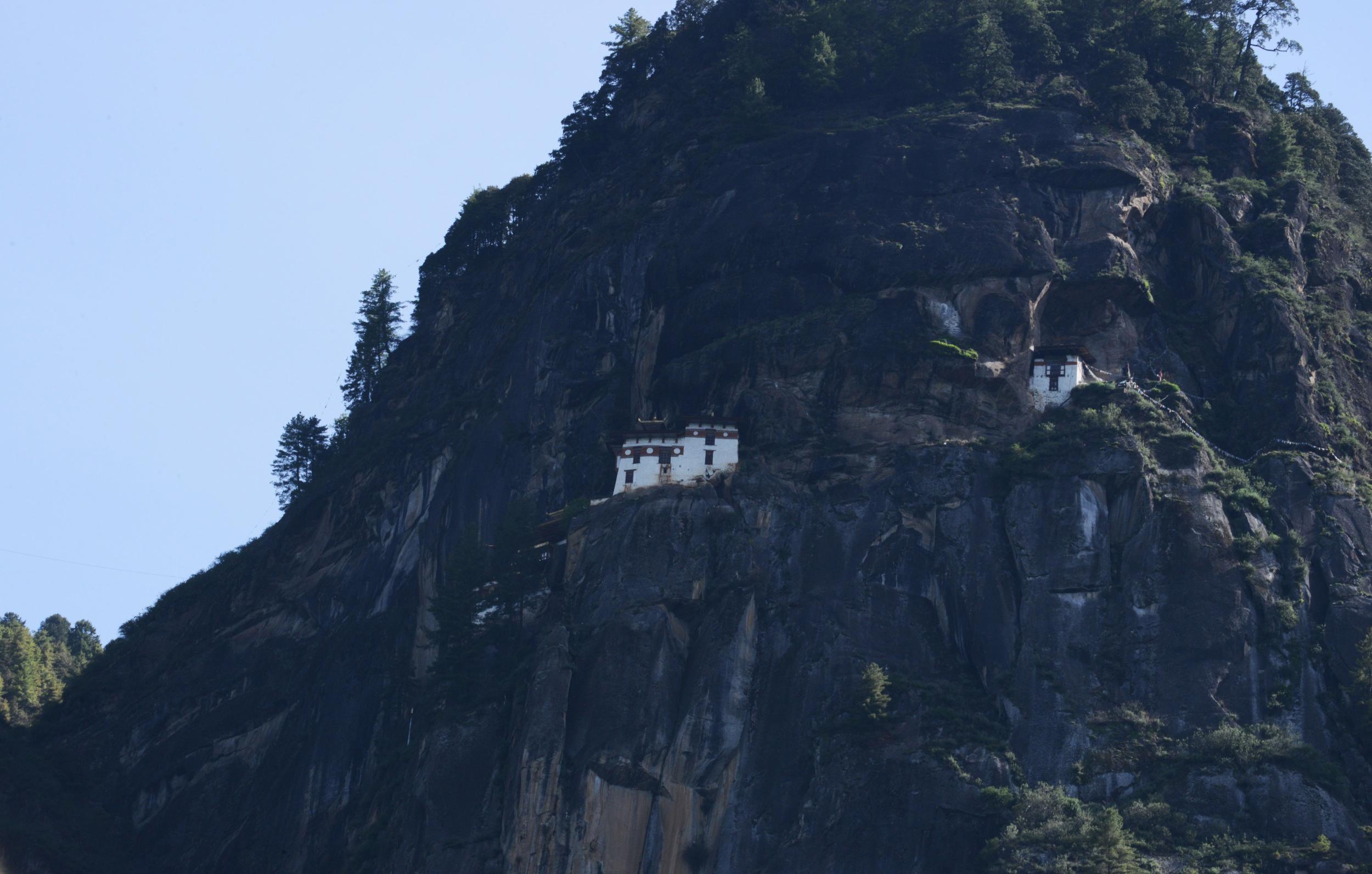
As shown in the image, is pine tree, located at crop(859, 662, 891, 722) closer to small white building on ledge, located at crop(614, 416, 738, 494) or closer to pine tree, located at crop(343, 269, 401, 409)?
small white building on ledge, located at crop(614, 416, 738, 494)

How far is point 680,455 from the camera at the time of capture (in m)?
80.0

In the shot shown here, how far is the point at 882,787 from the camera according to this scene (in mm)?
66688

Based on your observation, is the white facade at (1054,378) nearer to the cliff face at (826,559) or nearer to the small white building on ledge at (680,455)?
the cliff face at (826,559)

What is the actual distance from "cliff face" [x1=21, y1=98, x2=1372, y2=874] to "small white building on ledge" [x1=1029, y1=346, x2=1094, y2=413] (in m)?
0.74

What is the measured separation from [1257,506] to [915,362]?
601 inches

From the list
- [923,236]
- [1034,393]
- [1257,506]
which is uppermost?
[923,236]

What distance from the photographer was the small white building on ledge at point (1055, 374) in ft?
261

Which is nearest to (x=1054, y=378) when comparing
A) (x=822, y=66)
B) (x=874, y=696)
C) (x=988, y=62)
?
(x=874, y=696)

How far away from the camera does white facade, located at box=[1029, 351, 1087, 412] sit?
79.6 meters

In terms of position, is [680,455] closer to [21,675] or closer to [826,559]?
[826,559]

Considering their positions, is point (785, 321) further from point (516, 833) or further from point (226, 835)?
point (226, 835)

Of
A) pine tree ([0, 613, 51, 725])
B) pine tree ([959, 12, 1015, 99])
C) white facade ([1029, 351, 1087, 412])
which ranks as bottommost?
pine tree ([0, 613, 51, 725])

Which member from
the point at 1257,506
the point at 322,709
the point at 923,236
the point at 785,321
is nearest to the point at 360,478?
the point at 322,709

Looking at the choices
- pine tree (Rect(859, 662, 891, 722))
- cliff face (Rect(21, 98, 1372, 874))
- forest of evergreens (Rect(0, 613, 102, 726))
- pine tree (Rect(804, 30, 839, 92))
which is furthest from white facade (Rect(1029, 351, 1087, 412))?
forest of evergreens (Rect(0, 613, 102, 726))
